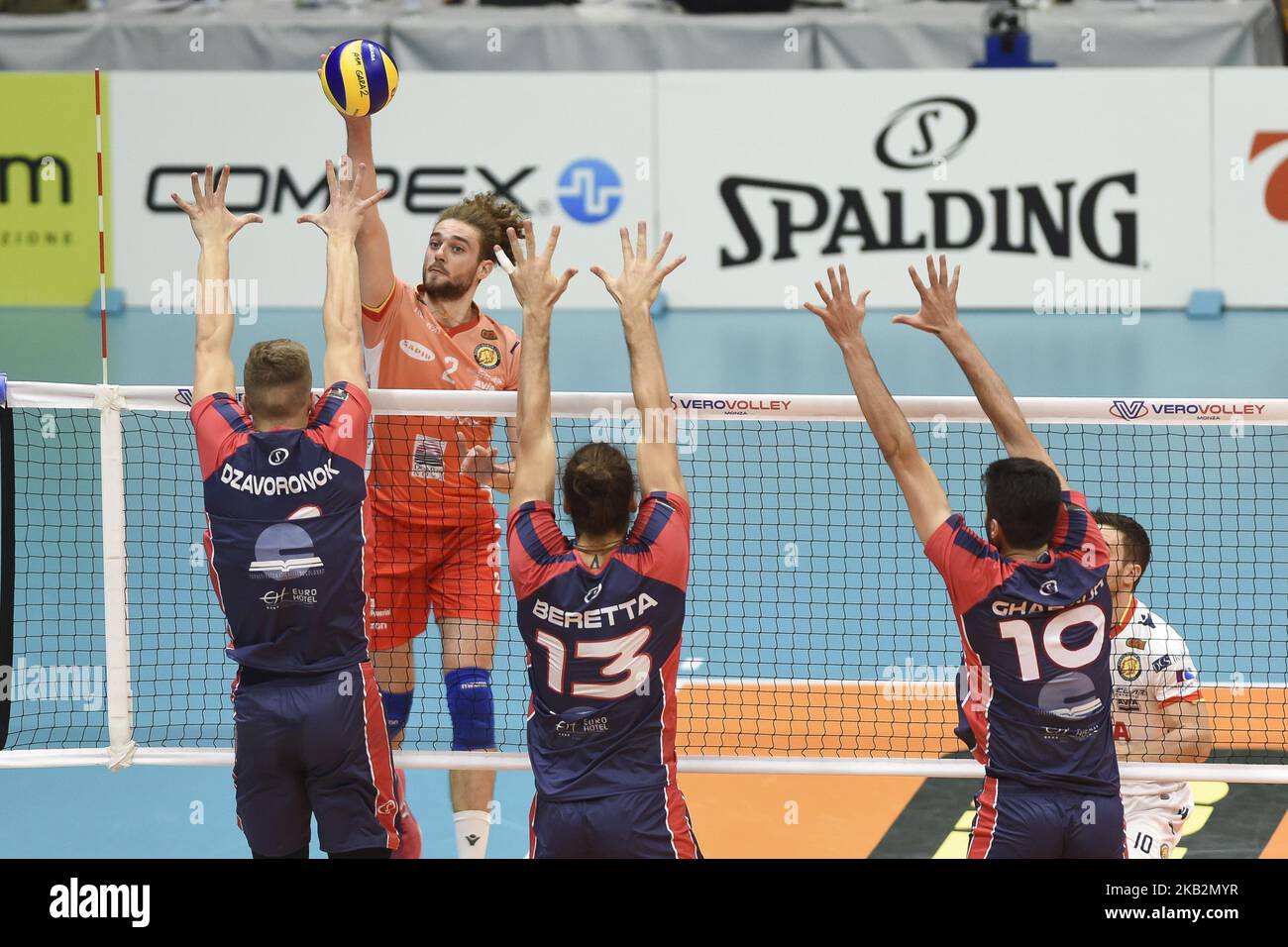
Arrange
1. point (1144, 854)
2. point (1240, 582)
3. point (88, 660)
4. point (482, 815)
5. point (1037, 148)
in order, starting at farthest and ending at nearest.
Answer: point (1037, 148)
point (1240, 582)
point (88, 660)
point (482, 815)
point (1144, 854)

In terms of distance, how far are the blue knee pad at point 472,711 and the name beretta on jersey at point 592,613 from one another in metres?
1.51

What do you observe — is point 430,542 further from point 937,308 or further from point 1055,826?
point 1055,826

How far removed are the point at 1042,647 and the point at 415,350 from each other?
2911mm

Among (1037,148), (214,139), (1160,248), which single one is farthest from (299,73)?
A: (1160,248)

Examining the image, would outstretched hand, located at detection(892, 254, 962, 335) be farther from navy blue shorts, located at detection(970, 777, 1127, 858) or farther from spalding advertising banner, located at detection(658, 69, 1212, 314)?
spalding advertising banner, located at detection(658, 69, 1212, 314)

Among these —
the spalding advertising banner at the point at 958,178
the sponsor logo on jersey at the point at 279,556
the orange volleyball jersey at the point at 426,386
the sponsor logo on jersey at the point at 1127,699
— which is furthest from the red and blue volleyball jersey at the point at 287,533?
the spalding advertising banner at the point at 958,178

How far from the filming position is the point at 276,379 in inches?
196

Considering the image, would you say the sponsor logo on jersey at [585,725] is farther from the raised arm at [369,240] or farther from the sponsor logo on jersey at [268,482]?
the raised arm at [369,240]

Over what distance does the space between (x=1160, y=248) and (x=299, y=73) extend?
10.0 m

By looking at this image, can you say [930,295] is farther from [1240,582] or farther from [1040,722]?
[1240,582]

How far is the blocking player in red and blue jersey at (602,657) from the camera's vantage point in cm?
452

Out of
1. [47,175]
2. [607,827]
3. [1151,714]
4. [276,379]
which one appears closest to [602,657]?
[607,827]

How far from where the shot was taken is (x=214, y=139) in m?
17.8

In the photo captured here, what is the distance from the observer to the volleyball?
229 inches
